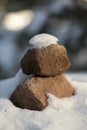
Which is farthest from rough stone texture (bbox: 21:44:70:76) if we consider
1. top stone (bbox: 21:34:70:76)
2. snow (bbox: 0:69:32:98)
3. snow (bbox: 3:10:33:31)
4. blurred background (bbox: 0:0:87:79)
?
snow (bbox: 3:10:33:31)

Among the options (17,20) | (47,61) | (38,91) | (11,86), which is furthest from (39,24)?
(38,91)

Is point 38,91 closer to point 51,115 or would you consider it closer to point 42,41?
point 51,115

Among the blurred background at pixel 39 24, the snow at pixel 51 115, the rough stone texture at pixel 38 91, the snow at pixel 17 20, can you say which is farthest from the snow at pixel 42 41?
the snow at pixel 17 20

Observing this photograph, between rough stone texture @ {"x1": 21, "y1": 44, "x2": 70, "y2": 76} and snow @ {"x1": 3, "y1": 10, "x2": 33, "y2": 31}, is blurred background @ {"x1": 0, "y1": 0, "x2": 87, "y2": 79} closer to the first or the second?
snow @ {"x1": 3, "y1": 10, "x2": 33, "y2": 31}

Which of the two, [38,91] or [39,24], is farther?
[39,24]

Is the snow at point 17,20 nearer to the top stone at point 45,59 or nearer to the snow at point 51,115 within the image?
the top stone at point 45,59

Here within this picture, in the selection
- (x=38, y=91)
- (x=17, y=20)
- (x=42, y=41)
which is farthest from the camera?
(x=17, y=20)
